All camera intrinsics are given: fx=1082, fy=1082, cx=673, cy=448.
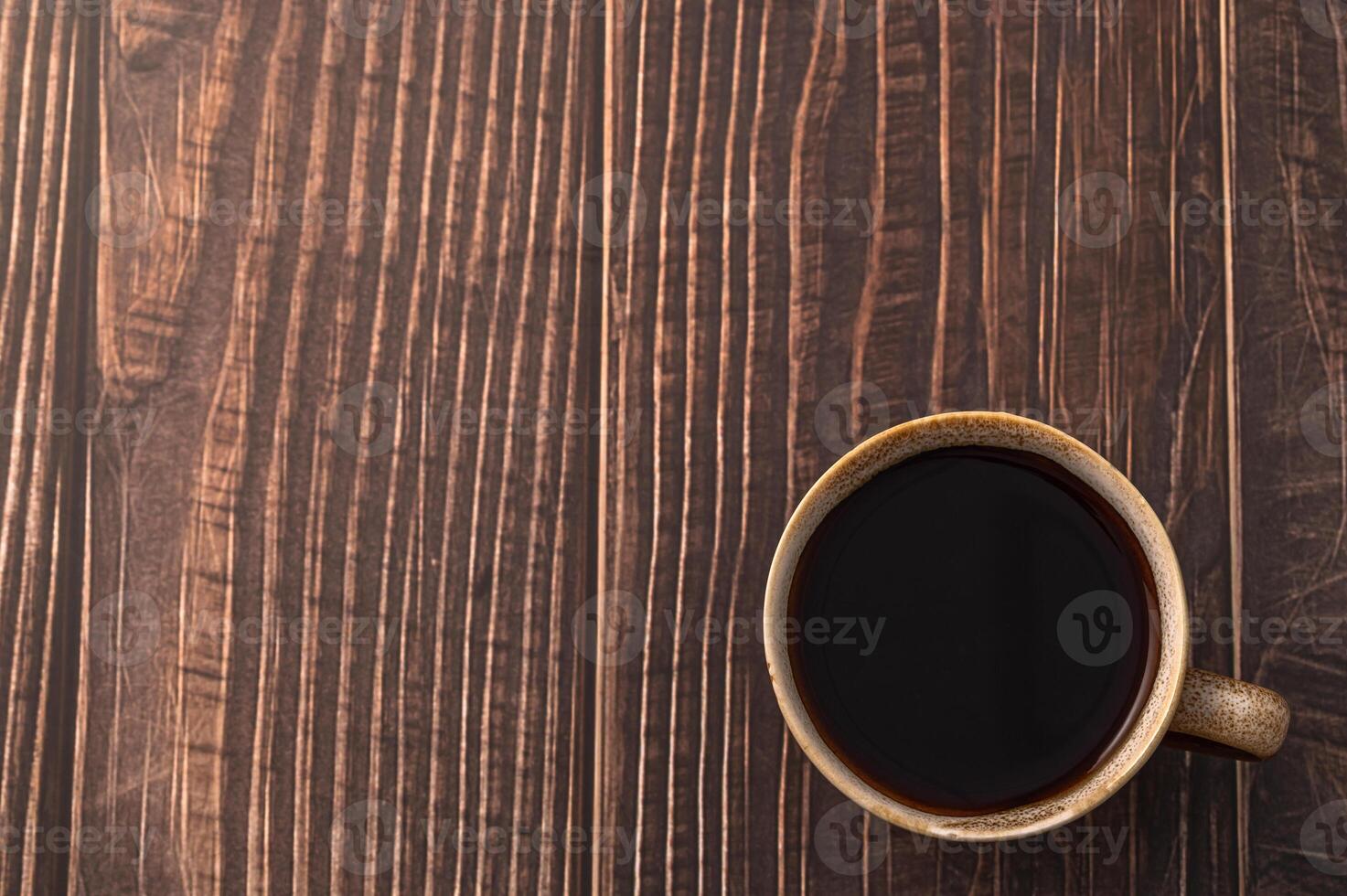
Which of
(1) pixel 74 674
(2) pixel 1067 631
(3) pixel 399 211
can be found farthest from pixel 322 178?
(2) pixel 1067 631
